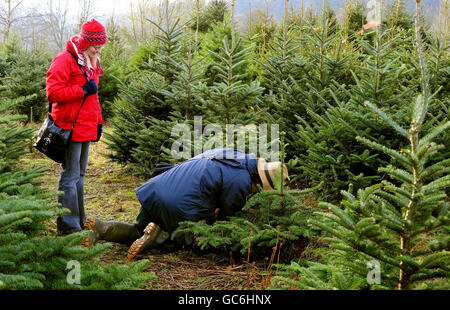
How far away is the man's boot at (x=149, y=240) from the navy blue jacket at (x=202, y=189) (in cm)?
13

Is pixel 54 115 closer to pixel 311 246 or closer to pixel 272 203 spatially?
pixel 272 203

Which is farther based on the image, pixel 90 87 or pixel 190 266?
pixel 90 87

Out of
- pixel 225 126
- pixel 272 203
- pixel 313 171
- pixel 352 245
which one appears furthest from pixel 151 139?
pixel 352 245

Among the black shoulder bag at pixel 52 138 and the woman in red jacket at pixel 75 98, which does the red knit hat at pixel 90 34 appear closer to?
the woman in red jacket at pixel 75 98

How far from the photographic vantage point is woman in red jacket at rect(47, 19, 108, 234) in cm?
348

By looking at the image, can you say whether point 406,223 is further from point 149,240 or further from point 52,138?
point 52,138

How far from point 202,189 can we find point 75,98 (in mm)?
1439

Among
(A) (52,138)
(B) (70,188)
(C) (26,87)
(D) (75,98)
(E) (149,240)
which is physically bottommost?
(E) (149,240)

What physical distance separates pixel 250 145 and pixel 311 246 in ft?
→ 4.29

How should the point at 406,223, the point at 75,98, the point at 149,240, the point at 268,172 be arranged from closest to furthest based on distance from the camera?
the point at 406,223 → the point at 268,172 → the point at 75,98 → the point at 149,240

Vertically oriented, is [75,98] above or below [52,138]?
above

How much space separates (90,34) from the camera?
138 inches

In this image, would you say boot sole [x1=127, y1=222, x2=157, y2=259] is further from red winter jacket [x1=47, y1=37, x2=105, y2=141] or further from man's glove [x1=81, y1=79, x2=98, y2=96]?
man's glove [x1=81, y1=79, x2=98, y2=96]

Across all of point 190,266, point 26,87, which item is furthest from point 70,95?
point 26,87
